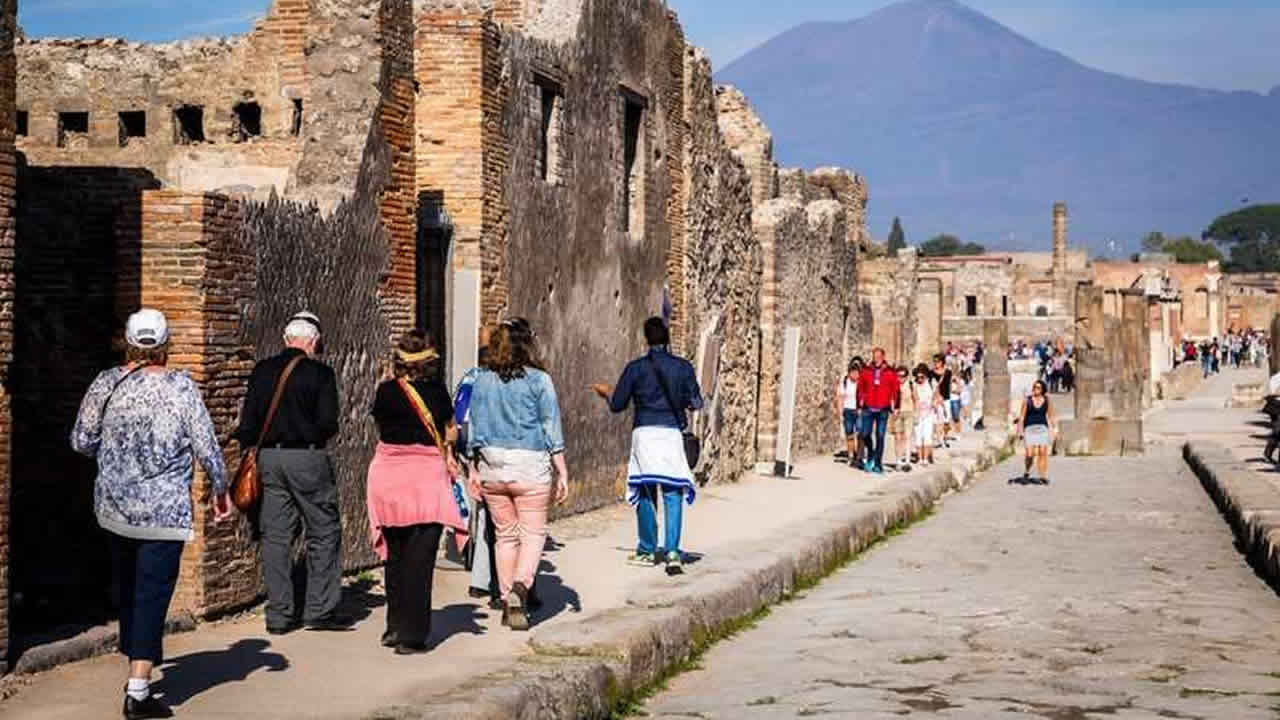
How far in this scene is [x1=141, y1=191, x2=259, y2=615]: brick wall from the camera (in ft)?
30.4

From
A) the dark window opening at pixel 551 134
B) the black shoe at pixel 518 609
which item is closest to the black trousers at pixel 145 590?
the black shoe at pixel 518 609

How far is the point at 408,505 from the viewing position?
8711 mm

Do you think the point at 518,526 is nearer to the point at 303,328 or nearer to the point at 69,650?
the point at 303,328

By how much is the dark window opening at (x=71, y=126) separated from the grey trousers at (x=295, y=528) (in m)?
9.15

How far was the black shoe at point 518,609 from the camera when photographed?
9445mm

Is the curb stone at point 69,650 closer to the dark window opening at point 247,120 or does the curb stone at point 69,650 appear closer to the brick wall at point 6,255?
the brick wall at point 6,255

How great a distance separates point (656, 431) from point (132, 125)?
739 cm

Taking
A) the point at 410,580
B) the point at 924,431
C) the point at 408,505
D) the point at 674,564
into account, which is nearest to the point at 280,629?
the point at 410,580

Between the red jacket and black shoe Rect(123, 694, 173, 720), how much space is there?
675 inches

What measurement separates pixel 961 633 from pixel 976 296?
291 feet

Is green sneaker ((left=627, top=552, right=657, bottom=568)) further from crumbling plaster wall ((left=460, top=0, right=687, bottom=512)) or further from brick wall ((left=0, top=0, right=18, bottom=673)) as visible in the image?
brick wall ((left=0, top=0, right=18, bottom=673))

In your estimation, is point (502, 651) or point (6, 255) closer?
point (6, 255)

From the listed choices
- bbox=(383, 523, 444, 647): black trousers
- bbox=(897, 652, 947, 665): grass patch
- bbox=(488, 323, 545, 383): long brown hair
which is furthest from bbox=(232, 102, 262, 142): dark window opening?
bbox=(897, 652, 947, 665): grass patch

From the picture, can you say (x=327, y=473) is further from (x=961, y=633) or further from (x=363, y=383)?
(x=961, y=633)
